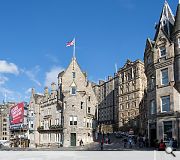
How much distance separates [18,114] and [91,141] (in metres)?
38.6

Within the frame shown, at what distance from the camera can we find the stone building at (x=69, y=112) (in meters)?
63.5

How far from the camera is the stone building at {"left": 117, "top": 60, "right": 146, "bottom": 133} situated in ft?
320

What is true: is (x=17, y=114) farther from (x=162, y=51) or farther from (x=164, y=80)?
(x=164, y=80)

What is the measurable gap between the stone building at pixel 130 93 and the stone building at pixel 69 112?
30405mm

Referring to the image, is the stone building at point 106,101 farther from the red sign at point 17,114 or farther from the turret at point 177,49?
the turret at point 177,49

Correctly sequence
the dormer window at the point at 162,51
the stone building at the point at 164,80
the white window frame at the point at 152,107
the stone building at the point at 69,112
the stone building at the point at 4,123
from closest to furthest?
1. the stone building at the point at 164,80
2. the dormer window at the point at 162,51
3. the white window frame at the point at 152,107
4. the stone building at the point at 69,112
5. the stone building at the point at 4,123

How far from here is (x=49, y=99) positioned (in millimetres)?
73500

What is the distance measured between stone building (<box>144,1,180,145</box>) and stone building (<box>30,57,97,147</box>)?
23.0m

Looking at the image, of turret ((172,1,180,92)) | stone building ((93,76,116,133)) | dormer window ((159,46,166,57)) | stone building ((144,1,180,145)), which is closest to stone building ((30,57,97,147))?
stone building ((144,1,180,145))

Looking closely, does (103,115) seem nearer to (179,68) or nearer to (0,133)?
(0,133)

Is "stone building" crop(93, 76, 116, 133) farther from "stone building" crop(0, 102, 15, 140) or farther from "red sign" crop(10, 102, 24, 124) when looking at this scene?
"stone building" crop(0, 102, 15, 140)

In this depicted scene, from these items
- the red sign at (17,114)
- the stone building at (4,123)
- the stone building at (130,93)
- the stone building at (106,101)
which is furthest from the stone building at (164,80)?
the stone building at (4,123)

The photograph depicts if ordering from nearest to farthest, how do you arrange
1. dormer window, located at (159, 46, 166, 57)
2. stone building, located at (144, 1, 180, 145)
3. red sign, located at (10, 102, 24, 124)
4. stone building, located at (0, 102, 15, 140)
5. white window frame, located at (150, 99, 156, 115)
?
stone building, located at (144, 1, 180, 145) → dormer window, located at (159, 46, 166, 57) → white window frame, located at (150, 99, 156, 115) → red sign, located at (10, 102, 24, 124) → stone building, located at (0, 102, 15, 140)

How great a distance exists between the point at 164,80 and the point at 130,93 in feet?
200
